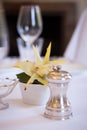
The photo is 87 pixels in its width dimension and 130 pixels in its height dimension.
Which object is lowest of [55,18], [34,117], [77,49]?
[34,117]

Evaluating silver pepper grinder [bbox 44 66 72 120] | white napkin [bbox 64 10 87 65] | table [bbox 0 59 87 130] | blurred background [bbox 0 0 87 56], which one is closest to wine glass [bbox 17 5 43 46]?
white napkin [bbox 64 10 87 65]

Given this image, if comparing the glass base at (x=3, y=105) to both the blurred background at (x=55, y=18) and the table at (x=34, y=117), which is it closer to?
Answer: the table at (x=34, y=117)

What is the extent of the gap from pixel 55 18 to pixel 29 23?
103 inches

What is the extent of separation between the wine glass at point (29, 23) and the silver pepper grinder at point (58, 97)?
0.62 meters

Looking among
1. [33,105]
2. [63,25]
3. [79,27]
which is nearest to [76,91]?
[33,105]

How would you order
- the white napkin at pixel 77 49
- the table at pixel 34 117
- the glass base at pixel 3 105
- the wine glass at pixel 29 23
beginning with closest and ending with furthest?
the table at pixel 34 117 < the glass base at pixel 3 105 < the wine glass at pixel 29 23 < the white napkin at pixel 77 49

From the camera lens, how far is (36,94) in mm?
779

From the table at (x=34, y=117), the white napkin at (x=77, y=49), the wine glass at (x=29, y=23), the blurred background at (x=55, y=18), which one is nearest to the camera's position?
the table at (x=34, y=117)

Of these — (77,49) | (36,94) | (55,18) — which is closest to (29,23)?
(77,49)

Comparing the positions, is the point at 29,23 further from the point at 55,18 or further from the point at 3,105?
the point at 55,18

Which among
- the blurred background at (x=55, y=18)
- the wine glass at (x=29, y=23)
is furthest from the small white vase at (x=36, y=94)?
the blurred background at (x=55, y=18)

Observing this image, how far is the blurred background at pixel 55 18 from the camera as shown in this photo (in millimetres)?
3664

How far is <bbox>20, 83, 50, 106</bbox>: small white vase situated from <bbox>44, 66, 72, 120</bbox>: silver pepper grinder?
6cm

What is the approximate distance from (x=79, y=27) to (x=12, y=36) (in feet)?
7.24
